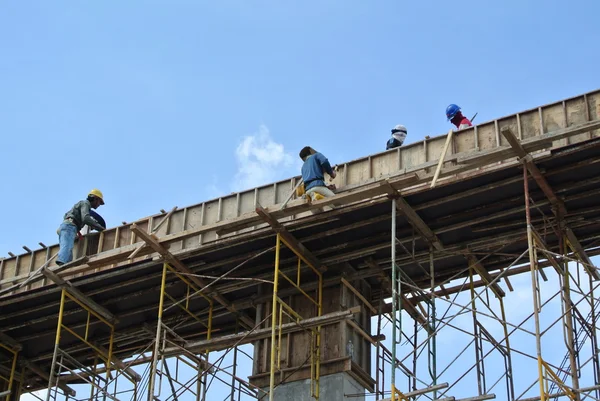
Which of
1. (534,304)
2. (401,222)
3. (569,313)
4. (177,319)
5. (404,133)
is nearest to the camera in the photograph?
(534,304)

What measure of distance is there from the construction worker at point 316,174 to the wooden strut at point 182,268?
3.94 metres

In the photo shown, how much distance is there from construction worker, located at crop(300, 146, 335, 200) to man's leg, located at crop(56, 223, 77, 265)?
23.1ft

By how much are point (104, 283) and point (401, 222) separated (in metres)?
8.24

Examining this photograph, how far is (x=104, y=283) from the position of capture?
29.0m

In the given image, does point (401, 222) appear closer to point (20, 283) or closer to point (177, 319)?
point (177, 319)

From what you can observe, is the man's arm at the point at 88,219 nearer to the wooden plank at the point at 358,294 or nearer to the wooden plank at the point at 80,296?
the wooden plank at the point at 80,296

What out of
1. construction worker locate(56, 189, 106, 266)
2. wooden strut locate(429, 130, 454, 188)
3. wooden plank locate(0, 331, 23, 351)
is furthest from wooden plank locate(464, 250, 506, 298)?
wooden plank locate(0, 331, 23, 351)

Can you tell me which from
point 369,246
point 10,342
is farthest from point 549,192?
point 10,342

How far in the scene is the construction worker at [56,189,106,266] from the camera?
28781mm

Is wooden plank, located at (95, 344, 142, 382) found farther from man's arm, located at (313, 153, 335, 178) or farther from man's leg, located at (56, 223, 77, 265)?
man's arm, located at (313, 153, 335, 178)

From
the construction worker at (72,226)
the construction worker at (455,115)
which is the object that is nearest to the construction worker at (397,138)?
the construction worker at (455,115)

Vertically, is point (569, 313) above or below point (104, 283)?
below

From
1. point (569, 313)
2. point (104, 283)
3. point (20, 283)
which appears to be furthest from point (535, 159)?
point (20, 283)

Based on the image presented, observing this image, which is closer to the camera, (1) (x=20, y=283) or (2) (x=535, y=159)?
(2) (x=535, y=159)
